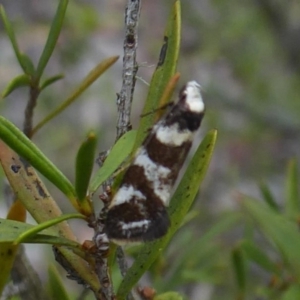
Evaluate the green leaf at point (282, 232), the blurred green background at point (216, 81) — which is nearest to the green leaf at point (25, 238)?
the green leaf at point (282, 232)

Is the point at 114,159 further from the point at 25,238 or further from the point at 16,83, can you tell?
the point at 16,83

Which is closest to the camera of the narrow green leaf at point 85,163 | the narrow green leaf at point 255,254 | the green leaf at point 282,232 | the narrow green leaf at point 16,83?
the narrow green leaf at point 85,163

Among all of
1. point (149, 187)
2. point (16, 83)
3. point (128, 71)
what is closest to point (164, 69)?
point (128, 71)

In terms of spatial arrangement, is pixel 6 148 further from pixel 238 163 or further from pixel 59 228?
pixel 238 163

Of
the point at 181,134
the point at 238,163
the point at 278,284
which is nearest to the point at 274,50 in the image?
the point at 238,163

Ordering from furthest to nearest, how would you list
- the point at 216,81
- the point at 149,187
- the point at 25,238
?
the point at 216,81 → the point at 149,187 → the point at 25,238

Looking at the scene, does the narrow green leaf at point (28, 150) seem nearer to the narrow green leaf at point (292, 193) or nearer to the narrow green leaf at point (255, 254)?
the narrow green leaf at point (255, 254)
